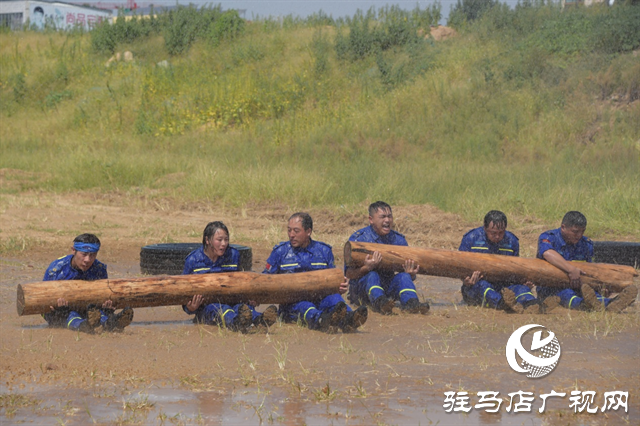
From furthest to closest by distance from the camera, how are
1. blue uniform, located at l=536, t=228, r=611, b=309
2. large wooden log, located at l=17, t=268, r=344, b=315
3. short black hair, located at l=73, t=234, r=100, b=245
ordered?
blue uniform, located at l=536, t=228, r=611, b=309 < short black hair, located at l=73, t=234, r=100, b=245 < large wooden log, located at l=17, t=268, r=344, b=315

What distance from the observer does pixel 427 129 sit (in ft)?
76.1

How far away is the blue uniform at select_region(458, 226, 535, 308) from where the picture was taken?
877 centimetres

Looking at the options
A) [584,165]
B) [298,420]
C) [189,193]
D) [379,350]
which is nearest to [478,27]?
[584,165]

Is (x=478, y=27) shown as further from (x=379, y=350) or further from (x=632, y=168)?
(x=379, y=350)

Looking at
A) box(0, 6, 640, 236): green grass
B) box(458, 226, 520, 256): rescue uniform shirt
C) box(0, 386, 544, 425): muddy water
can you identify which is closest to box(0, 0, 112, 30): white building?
box(0, 6, 640, 236): green grass

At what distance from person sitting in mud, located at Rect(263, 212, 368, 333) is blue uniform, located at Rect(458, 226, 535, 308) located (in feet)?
5.81

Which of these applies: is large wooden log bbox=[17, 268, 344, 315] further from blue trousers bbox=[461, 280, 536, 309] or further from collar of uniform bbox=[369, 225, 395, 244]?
blue trousers bbox=[461, 280, 536, 309]

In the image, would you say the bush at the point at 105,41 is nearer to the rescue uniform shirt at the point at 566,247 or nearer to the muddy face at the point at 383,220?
the muddy face at the point at 383,220

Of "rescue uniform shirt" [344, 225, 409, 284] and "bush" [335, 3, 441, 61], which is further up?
"bush" [335, 3, 441, 61]

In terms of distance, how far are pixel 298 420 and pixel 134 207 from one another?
12.7 metres

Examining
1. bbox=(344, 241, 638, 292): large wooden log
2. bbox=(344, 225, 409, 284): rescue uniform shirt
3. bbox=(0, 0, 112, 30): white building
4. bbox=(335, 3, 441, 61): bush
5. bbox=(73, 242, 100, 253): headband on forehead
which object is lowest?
bbox=(344, 241, 638, 292): large wooden log

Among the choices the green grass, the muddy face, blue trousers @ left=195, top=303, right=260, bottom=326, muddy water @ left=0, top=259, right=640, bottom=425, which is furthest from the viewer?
the green grass

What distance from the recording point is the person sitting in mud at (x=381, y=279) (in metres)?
8.34

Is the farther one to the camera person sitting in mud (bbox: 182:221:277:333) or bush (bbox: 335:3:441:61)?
bush (bbox: 335:3:441:61)
